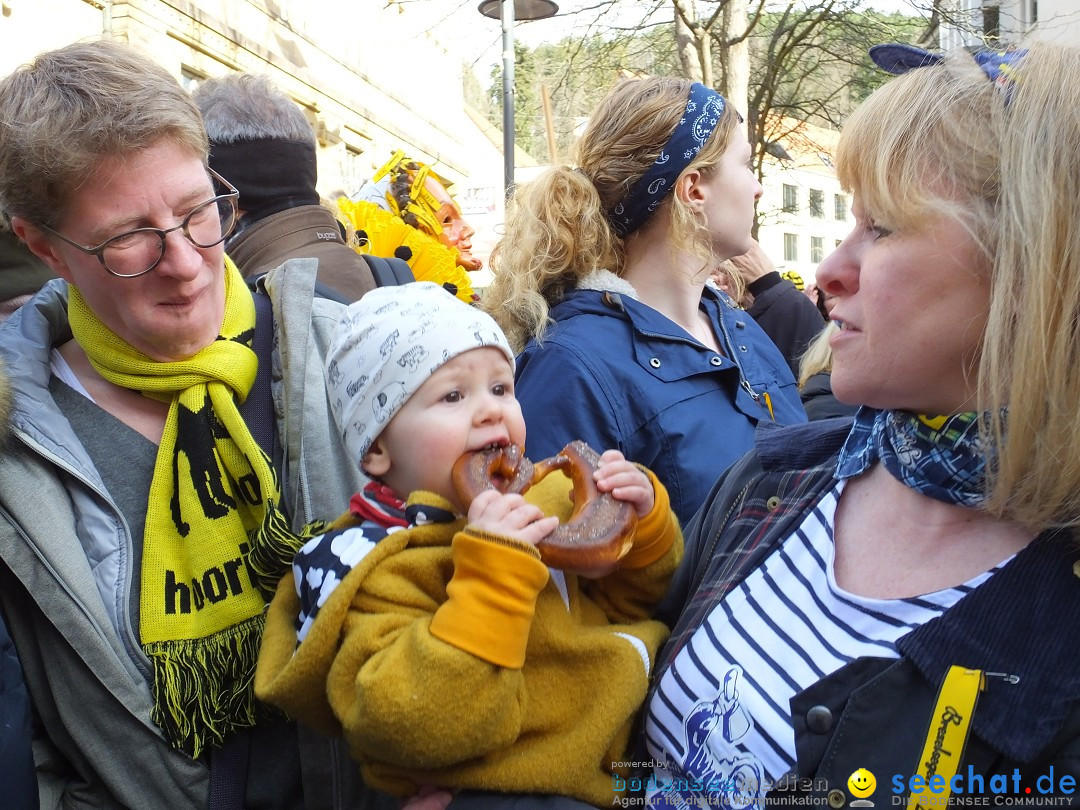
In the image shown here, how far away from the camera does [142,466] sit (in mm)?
2318

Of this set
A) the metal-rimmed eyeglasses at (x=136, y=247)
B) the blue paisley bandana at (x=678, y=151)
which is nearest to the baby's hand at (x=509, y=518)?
the metal-rimmed eyeglasses at (x=136, y=247)

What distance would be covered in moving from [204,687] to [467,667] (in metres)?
0.82

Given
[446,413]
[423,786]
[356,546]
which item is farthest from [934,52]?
[423,786]

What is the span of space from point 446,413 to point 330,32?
692 inches

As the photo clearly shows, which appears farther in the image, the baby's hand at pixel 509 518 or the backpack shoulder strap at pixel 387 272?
the backpack shoulder strap at pixel 387 272

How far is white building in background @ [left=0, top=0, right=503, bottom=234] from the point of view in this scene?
10.1 m

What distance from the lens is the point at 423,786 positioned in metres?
1.83

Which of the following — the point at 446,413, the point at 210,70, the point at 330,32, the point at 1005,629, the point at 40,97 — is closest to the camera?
the point at 1005,629

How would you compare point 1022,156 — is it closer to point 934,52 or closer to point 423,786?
point 934,52

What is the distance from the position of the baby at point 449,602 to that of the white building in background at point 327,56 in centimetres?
492

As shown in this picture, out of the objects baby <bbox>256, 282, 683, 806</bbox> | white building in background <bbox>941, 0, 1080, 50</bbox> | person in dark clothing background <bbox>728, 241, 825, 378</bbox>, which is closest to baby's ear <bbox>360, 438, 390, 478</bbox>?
baby <bbox>256, 282, 683, 806</bbox>

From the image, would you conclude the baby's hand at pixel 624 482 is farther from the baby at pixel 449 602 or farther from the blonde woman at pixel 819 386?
the blonde woman at pixel 819 386

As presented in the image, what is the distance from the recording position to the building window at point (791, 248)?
1892 inches

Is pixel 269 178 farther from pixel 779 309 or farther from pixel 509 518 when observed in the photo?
pixel 779 309
